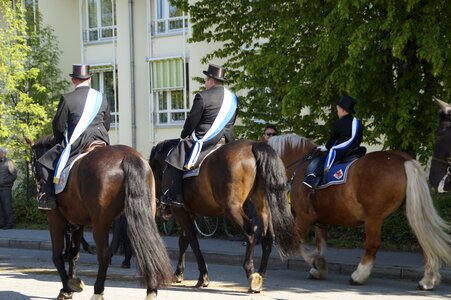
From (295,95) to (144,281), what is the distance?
6230mm

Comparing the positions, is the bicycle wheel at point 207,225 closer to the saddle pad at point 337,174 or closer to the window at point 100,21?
the saddle pad at point 337,174

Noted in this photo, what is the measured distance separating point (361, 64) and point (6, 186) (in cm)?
1238

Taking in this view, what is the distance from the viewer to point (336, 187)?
1112 centimetres

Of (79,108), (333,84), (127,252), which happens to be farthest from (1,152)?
(79,108)

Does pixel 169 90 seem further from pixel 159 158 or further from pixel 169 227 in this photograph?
pixel 159 158

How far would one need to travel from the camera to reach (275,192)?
10.0m

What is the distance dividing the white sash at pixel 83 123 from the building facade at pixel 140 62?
19924mm

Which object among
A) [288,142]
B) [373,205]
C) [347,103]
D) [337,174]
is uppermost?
[347,103]

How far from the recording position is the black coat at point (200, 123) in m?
10.7

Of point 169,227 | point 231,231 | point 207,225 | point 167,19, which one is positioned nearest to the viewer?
point 231,231

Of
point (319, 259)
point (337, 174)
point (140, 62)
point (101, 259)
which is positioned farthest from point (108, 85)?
point (101, 259)

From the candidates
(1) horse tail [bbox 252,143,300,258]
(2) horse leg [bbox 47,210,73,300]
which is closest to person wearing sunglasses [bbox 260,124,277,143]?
(1) horse tail [bbox 252,143,300,258]

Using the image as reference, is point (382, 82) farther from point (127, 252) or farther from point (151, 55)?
point (151, 55)

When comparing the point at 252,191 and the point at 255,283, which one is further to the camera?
the point at 252,191
